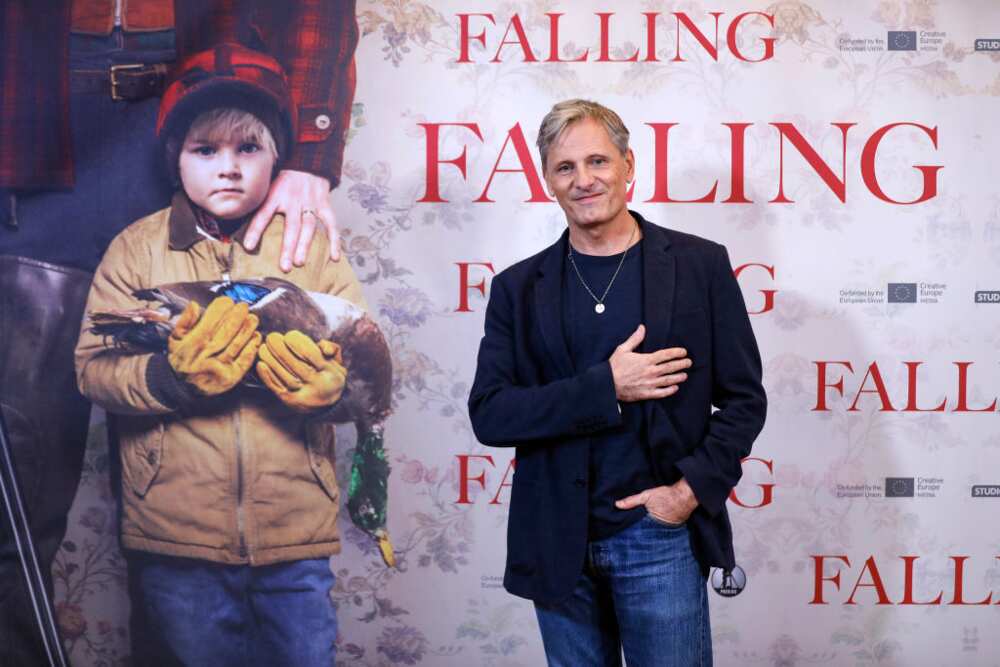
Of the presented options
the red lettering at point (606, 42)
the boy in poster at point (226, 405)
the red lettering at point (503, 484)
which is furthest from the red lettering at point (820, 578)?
the red lettering at point (606, 42)

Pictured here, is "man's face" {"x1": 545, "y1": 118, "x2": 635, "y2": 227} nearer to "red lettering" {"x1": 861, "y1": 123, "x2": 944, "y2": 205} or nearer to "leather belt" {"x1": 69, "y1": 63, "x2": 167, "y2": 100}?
"red lettering" {"x1": 861, "y1": 123, "x2": 944, "y2": 205}

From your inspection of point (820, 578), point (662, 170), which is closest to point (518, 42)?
point (662, 170)

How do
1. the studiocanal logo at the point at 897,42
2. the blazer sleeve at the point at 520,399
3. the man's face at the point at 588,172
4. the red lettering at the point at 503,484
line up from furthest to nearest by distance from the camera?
the red lettering at the point at 503,484, the studiocanal logo at the point at 897,42, the man's face at the point at 588,172, the blazer sleeve at the point at 520,399

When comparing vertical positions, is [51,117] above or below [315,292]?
above

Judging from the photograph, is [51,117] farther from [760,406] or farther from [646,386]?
[760,406]

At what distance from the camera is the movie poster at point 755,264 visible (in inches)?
99.6

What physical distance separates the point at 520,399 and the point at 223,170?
1.38 meters

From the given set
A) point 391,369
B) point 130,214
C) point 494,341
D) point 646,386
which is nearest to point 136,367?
point 130,214

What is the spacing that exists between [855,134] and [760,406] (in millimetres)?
1219

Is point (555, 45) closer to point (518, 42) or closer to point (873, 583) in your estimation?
point (518, 42)

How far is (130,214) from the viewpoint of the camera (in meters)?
2.63

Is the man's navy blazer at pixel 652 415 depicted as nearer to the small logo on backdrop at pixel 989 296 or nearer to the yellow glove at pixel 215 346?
the yellow glove at pixel 215 346

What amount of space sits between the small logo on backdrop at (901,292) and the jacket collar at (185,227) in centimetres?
180

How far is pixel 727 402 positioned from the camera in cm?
168
